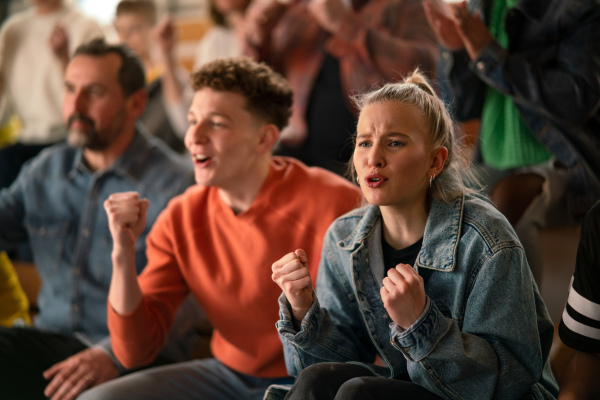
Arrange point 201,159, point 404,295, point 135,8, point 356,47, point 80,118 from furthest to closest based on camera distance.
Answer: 1. point 135,8
2. point 356,47
3. point 80,118
4. point 201,159
5. point 404,295

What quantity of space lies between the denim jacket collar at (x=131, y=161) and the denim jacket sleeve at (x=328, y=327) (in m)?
0.72

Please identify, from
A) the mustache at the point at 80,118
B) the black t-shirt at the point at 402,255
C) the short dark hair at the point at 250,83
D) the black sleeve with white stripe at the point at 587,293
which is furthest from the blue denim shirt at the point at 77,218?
the black sleeve with white stripe at the point at 587,293

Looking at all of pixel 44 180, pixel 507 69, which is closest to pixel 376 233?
pixel 507 69

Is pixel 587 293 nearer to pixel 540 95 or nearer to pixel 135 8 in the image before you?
pixel 540 95

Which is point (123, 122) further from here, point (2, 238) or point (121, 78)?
point (2, 238)

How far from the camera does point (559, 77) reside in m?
1.35

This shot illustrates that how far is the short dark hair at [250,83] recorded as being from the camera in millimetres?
1297

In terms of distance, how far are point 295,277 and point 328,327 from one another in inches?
5.3

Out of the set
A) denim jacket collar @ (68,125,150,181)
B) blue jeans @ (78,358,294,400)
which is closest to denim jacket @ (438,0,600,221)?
blue jeans @ (78,358,294,400)

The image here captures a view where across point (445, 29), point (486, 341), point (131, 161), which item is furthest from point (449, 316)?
point (131, 161)

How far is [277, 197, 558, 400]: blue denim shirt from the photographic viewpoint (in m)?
0.88

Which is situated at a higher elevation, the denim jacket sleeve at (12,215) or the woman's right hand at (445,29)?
the woman's right hand at (445,29)

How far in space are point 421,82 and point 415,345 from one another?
42cm

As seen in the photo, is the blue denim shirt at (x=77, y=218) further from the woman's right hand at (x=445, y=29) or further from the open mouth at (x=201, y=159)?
the woman's right hand at (x=445, y=29)
